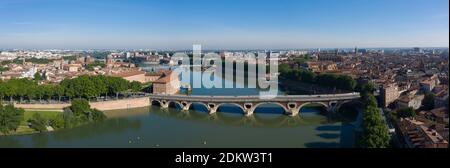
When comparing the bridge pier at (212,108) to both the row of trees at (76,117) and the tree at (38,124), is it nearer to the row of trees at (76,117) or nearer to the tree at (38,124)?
the row of trees at (76,117)

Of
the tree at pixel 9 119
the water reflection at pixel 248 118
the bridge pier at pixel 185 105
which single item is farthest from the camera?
the bridge pier at pixel 185 105

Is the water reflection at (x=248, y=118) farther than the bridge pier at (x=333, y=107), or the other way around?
the bridge pier at (x=333, y=107)

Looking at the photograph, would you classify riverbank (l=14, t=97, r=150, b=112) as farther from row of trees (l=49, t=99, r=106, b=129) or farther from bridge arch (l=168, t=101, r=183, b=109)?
row of trees (l=49, t=99, r=106, b=129)

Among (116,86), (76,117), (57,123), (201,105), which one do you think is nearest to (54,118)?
(57,123)

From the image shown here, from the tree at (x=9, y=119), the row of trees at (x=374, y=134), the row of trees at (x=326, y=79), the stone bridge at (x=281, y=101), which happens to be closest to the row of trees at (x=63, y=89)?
the stone bridge at (x=281, y=101)

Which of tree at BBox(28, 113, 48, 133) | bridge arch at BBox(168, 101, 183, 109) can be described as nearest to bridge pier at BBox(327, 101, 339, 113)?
bridge arch at BBox(168, 101, 183, 109)

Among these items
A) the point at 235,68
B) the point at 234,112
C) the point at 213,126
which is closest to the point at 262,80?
the point at 235,68
